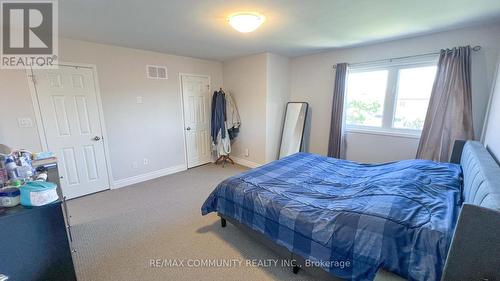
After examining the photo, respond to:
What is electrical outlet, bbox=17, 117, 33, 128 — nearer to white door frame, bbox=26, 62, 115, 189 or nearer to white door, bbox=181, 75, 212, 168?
white door frame, bbox=26, 62, 115, 189

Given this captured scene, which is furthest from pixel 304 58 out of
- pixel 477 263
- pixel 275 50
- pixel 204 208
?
pixel 477 263

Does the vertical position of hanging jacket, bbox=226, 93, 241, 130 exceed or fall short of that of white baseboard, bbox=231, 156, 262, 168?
it exceeds it

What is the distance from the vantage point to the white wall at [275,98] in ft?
12.5

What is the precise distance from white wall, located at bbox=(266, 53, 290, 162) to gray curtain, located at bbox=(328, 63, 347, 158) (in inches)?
39.6

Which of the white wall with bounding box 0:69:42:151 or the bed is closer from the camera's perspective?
the bed

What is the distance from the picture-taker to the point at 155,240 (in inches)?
83.0

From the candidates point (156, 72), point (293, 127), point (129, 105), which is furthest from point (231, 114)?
point (129, 105)

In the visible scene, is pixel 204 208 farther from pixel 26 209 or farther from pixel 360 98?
pixel 360 98

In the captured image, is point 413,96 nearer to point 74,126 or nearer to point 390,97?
point 390,97

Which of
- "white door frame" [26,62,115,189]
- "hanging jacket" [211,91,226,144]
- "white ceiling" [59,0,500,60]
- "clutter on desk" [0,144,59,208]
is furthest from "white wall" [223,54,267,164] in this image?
"clutter on desk" [0,144,59,208]

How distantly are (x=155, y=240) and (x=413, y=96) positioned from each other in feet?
12.6

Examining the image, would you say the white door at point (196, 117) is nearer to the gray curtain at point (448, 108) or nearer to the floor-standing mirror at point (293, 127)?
the floor-standing mirror at point (293, 127)

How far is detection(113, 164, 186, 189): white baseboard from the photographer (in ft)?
11.2

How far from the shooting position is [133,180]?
357 centimetres
